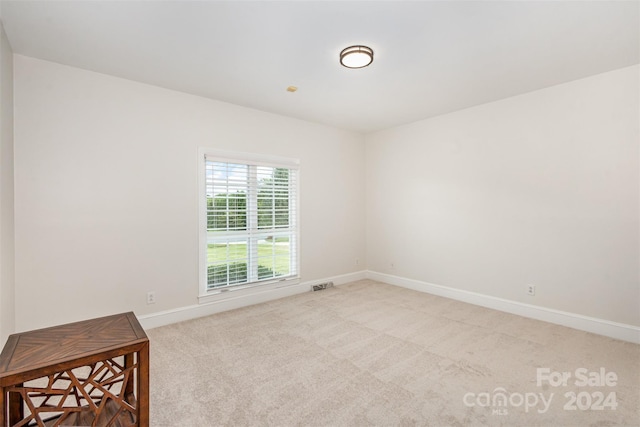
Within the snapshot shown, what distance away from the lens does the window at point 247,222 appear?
3701 millimetres

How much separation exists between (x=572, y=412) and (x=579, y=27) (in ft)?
8.84

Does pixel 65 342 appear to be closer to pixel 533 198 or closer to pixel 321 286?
pixel 321 286

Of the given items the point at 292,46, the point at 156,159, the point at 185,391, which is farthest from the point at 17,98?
the point at 185,391

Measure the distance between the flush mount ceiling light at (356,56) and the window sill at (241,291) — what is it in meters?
2.91

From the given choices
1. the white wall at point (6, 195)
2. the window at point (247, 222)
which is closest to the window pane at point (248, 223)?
the window at point (247, 222)

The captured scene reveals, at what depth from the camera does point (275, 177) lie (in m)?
4.28

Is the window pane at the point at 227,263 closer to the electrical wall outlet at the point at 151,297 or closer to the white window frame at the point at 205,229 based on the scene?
the white window frame at the point at 205,229

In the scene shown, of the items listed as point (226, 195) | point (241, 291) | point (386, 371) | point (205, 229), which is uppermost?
point (226, 195)

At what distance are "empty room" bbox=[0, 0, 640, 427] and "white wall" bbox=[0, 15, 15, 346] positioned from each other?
0.04m

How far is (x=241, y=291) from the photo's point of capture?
392 cm

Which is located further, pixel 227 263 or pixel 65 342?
pixel 227 263

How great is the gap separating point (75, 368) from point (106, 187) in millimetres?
2242

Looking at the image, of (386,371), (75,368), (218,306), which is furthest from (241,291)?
(75,368)

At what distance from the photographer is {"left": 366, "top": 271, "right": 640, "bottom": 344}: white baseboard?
2.92m
